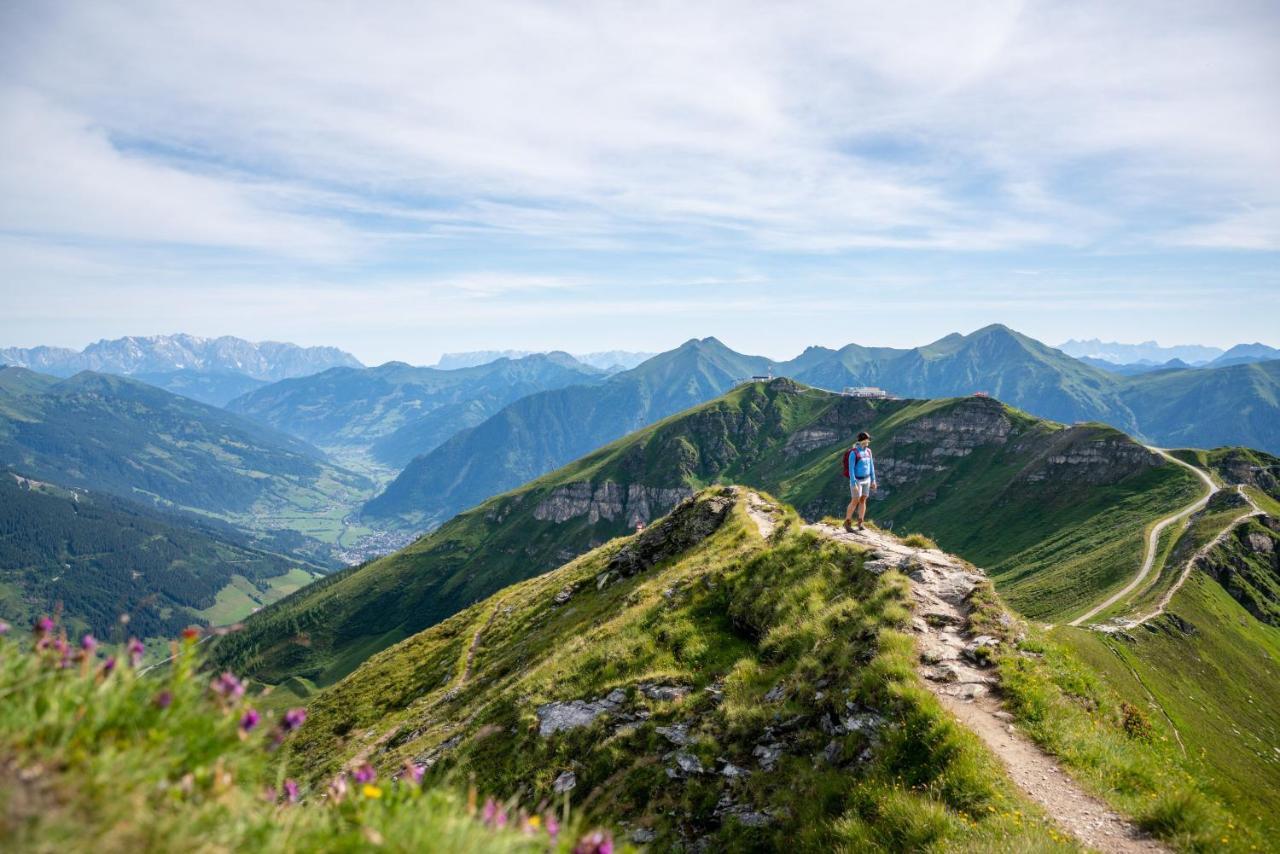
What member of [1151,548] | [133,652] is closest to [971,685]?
[133,652]

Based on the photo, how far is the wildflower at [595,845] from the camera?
17.1 feet

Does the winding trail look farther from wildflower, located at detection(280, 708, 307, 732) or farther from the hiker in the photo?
wildflower, located at detection(280, 708, 307, 732)

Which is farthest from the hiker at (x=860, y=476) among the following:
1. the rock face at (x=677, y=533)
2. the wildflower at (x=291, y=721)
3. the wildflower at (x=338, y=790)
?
the wildflower at (x=291, y=721)

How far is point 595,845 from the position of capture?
207 inches

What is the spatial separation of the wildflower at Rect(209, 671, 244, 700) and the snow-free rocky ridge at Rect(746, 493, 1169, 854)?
13.9m

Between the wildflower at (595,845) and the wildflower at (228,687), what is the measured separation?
328cm

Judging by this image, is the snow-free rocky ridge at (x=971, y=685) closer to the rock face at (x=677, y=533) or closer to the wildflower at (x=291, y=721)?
the wildflower at (x=291, y=721)

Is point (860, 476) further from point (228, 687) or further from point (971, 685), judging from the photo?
point (228, 687)

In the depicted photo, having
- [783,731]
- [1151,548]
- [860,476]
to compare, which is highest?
[860,476]

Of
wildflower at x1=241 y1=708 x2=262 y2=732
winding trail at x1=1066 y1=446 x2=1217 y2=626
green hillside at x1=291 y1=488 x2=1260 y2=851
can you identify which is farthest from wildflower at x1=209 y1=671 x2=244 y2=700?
winding trail at x1=1066 y1=446 x2=1217 y2=626

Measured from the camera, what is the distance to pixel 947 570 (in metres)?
22.3

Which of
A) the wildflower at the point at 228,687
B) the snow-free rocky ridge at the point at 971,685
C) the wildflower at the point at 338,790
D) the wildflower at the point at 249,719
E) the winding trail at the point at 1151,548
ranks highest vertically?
the wildflower at the point at 228,687

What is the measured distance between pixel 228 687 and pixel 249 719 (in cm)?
60

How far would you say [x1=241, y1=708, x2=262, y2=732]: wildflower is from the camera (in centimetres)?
522
